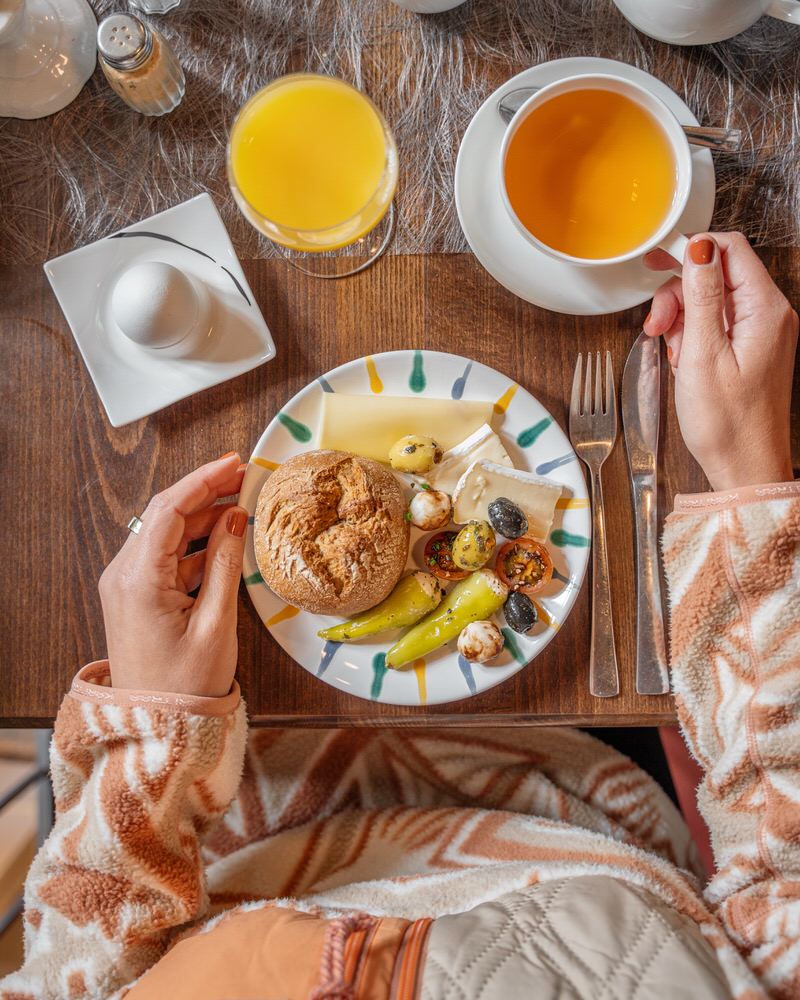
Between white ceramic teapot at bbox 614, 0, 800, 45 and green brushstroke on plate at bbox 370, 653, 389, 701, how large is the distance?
2.79ft

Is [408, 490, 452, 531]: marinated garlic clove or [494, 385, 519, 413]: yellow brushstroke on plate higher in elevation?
[494, 385, 519, 413]: yellow brushstroke on plate

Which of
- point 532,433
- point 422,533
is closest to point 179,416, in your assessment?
point 422,533

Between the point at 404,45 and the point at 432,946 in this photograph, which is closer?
the point at 432,946

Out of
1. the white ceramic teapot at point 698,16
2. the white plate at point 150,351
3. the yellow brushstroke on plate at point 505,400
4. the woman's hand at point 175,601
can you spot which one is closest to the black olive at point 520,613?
the yellow brushstroke on plate at point 505,400

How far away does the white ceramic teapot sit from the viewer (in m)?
0.91

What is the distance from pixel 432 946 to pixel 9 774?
1.09 metres

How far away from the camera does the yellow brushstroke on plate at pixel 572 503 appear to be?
1.01 m

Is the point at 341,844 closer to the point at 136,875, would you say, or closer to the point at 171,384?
the point at 136,875

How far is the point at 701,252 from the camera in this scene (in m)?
0.93

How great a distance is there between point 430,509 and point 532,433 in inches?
6.7

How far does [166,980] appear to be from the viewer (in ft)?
3.11

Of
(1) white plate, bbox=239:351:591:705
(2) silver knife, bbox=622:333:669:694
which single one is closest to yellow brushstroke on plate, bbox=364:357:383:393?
(1) white plate, bbox=239:351:591:705

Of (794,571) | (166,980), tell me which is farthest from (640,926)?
(166,980)

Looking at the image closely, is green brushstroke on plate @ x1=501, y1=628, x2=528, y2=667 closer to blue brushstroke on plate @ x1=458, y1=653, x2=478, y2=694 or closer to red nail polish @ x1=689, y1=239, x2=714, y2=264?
blue brushstroke on plate @ x1=458, y1=653, x2=478, y2=694
